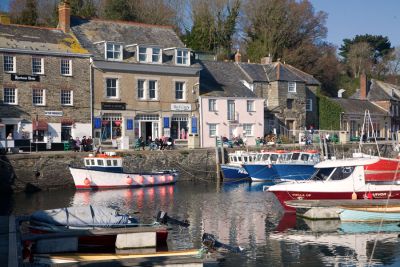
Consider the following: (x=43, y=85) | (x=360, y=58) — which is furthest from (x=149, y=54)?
(x=360, y=58)

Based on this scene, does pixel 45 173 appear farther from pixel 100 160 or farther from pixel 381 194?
pixel 381 194

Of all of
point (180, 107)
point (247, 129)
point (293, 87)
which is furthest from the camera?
point (293, 87)

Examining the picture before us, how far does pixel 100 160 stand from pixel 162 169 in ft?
22.3

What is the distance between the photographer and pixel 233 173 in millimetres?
50719

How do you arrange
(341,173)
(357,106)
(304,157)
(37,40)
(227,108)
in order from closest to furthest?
(341,173) < (304,157) < (37,40) < (227,108) < (357,106)

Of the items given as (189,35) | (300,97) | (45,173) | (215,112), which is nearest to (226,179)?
(215,112)

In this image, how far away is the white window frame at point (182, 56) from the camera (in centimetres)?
5651

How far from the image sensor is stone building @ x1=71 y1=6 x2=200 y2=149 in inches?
2062

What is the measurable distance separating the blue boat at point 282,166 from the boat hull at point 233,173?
65 centimetres

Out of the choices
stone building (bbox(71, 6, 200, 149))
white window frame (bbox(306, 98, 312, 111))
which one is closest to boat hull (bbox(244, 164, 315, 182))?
stone building (bbox(71, 6, 200, 149))

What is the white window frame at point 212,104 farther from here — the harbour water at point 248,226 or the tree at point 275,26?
the tree at point 275,26

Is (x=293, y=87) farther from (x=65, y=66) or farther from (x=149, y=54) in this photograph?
(x=65, y=66)

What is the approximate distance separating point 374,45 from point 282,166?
60.7 metres

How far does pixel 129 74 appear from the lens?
53531 millimetres
